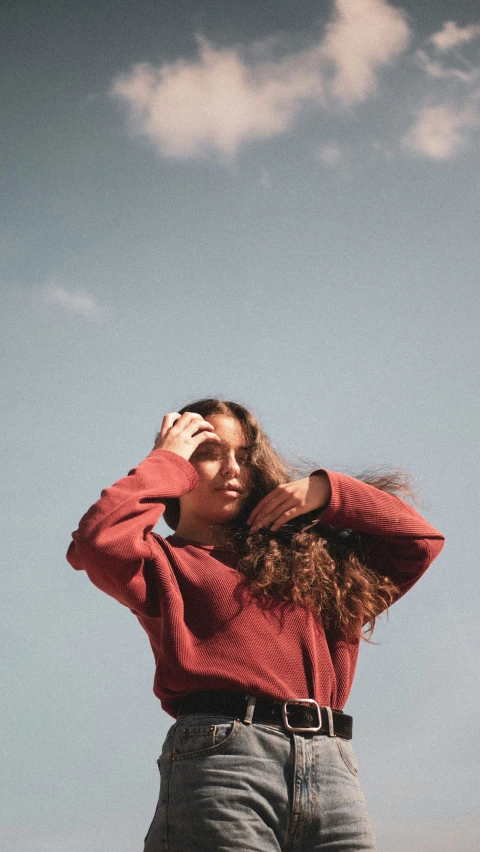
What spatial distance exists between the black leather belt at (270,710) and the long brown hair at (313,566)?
0.40 metres

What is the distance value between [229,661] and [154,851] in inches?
23.6

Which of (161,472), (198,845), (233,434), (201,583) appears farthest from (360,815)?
(233,434)

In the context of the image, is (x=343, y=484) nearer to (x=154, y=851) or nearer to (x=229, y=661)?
(x=229, y=661)

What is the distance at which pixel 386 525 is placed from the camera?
3049 mm

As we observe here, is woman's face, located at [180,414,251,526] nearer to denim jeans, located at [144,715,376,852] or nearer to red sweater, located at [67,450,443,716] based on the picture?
red sweater, located at [67,450,443,716]

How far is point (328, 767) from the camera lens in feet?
8.32

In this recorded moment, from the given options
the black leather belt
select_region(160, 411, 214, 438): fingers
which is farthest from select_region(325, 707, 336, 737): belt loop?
select_region(160, 411, 214, 438): fingers

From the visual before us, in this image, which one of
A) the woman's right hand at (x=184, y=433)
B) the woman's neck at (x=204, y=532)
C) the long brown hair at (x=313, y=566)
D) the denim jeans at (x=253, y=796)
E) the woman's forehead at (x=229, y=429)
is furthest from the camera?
the woman's forehead at (x=229, y=429)

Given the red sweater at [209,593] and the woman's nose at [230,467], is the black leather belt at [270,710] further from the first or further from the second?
the woman's nose at [230,467]

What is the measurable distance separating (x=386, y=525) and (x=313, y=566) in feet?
1.06

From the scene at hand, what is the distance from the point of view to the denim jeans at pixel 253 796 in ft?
7.85

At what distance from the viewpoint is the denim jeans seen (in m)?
2.39

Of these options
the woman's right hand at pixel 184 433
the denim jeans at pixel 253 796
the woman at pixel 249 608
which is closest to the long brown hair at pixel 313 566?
the woman at pixel 249 608

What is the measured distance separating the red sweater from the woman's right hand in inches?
2.7
